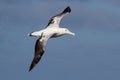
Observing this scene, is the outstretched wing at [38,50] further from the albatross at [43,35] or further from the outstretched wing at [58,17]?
the outstretched wing at [58,17]

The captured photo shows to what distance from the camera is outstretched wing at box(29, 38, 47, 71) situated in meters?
54.5

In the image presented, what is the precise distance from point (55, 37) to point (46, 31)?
1091 millimetres

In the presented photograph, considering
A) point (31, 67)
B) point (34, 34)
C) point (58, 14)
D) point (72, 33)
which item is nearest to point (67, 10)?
point (58, 14)

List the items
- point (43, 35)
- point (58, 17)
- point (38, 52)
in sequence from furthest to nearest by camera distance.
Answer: point (58, 17), point (43, 35), point (38, 52)

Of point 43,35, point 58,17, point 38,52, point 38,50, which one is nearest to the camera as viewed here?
point 38,52

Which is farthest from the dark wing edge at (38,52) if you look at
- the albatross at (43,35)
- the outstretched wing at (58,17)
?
the outstretched wing at (58,17)

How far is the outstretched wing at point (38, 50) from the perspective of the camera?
54531mm

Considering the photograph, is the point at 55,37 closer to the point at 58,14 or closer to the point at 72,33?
the point at 72,33

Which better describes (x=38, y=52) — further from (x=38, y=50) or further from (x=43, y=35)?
(x=43, y=35)

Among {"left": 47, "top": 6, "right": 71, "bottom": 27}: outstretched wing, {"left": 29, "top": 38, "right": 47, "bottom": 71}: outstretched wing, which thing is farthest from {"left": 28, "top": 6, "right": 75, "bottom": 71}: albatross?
{"left": 47, "top": 6, "right": 71, "bottom": 27}: outstretched wing

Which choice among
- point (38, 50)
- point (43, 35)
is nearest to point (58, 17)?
point (43, 35)

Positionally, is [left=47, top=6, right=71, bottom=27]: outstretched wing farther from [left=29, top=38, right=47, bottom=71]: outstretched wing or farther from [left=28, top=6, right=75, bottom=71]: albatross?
[left=29, top=38, right=47, bottom=71]: outstretched wing

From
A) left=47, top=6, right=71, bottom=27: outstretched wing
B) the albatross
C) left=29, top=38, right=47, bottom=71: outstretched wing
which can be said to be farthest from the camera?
left=47, top=6, right=71, bottom=27: outstretched wing

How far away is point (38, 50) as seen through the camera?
5738cm
